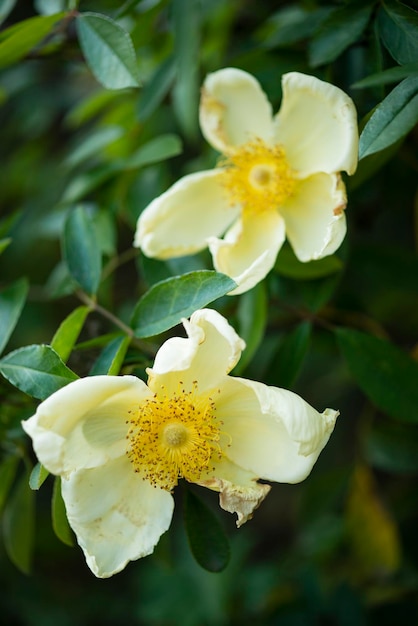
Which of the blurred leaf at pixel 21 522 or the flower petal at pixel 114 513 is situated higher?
the flower petal at pixel 114 513

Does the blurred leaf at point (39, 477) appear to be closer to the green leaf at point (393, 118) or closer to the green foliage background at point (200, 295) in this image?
the green foliage background at point (200, 295)

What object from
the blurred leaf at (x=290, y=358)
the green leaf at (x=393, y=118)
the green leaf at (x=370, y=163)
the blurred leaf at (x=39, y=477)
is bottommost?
the blurred leaf at (x=290, y=358)

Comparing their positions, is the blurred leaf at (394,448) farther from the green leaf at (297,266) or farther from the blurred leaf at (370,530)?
the green leaf at (297,266)

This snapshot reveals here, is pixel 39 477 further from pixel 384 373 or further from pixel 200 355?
pixel 384 373

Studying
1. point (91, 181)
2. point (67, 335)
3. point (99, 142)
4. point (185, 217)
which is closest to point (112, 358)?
point (67, 335)

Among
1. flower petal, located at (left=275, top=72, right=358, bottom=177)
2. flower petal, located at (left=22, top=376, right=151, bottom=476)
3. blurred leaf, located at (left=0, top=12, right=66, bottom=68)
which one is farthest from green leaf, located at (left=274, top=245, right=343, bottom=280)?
blurred leaf, located at (left=0, top=12, right=66, bottom=68)

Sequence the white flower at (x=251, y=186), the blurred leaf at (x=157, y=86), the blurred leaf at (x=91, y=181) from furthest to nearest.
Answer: the blurred leaf at (x=91, y=181) < the blurred leaf at (x=157, y=86) < the white flower at (x=251, y=186)

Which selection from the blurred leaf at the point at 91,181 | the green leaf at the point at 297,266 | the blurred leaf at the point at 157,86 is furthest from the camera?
the blurred leaf at the point at 91,181

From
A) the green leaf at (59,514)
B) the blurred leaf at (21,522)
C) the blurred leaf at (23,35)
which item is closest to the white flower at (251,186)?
the blurred leaf at (23,35)

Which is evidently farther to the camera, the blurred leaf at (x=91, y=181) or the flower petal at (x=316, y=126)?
the blurred leaf at (x=91, y=181)
